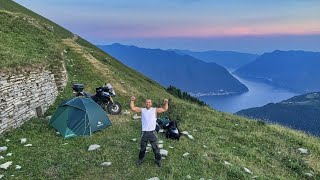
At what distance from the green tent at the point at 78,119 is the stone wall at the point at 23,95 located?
1762 mm

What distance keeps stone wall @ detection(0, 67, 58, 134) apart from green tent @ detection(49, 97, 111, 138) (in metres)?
1.76

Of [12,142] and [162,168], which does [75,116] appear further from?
[162,168]

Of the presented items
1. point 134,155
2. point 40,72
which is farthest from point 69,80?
point 134,155

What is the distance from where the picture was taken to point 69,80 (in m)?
32.3

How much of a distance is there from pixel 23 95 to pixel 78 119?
3490 millimetres

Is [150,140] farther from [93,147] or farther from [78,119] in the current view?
[78,119]

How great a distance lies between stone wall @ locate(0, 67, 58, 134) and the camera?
63.2ft

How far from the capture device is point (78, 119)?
20.4 meters

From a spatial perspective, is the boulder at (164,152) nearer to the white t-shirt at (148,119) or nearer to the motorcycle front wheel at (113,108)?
the white t-shirt at (148,119)

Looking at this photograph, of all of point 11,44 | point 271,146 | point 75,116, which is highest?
point 11,44

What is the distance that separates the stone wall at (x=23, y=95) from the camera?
19266 mm

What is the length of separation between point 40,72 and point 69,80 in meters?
8.32

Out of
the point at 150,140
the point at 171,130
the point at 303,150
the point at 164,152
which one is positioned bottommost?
the point at 303,150

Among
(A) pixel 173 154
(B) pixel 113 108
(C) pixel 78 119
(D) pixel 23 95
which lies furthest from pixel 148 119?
(B) pixel 113 108
